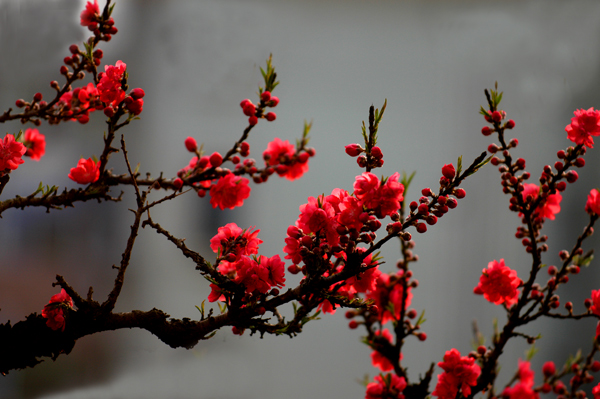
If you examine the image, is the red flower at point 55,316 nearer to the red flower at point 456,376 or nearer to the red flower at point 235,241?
the red flower at point 235,241

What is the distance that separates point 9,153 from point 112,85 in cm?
18

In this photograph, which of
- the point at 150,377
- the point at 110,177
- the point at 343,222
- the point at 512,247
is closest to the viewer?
the point at 343,222

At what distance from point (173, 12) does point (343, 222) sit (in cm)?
103

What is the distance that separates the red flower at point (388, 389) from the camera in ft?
1.94

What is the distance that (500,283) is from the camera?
0.62m

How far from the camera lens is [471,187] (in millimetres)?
1213

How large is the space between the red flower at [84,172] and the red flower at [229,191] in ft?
0.71

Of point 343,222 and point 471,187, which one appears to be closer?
point 343,222

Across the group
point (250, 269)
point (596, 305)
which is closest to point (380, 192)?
point (250, 269)

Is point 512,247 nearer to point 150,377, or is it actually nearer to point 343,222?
point 343,222

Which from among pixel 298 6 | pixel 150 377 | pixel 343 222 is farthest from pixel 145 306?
pixel 298 6

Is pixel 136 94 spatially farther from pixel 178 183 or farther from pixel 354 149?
pixel 354 149

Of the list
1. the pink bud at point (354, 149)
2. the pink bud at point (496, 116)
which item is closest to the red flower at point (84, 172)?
the pink bud at point (354, 149)

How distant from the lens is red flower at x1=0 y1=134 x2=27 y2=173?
20.3 inches
